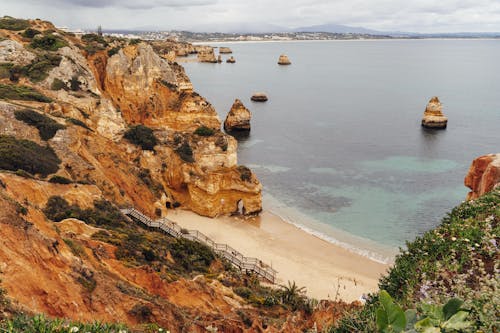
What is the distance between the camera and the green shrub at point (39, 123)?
2606 centimetres

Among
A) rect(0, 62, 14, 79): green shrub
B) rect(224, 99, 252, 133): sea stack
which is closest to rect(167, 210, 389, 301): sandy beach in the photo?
rect(0, 62, 14, 79): green shrub

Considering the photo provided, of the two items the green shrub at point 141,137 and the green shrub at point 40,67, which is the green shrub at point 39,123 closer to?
the green shrub at point 141,137

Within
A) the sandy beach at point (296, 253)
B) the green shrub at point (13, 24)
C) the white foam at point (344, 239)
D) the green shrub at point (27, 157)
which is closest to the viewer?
the green shrub at point (27, 157)

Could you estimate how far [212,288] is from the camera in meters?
16.5

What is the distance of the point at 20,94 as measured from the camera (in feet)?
103

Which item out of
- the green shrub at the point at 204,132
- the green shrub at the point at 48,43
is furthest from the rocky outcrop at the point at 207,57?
the green shrub at the point at 204,132

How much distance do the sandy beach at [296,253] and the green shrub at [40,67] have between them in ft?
57.2

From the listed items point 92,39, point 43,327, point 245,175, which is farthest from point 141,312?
point 92,39

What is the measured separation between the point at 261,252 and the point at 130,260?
14083 mm

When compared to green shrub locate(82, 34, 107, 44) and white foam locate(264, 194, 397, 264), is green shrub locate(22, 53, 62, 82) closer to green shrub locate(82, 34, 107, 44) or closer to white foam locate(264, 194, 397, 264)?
green shrub locate(82, 34, 107, 44)

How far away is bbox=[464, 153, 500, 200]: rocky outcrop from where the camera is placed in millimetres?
20531

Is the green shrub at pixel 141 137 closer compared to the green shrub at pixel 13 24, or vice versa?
the green shrub at pixel 141 137

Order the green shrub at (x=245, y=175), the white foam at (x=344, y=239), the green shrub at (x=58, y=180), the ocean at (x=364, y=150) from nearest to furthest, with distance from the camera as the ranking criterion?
the green shrub at (x=58, y=180), the white foam at (x=344, y=239), the green shrub at (x=245, y=175), the ocean at (x=364, y=150)

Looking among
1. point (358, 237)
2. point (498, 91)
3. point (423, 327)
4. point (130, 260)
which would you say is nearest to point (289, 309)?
point (130, 260)
